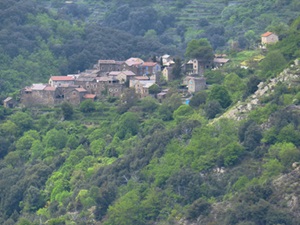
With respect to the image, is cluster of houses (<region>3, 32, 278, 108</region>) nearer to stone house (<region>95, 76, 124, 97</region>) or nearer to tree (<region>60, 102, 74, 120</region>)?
stone house (<region>95, 76, 124, 97</region>)

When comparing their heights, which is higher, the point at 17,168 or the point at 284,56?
the point at 284,56

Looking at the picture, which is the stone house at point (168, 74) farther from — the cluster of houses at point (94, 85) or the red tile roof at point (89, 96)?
the red tile roof at point (89, 96)

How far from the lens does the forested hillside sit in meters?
68.4

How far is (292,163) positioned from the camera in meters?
68.0

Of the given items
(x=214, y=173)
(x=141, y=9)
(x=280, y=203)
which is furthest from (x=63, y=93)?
(x=141, y=9)

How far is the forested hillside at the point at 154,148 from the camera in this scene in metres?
68.4

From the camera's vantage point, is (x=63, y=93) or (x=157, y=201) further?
(x=63, y=93)

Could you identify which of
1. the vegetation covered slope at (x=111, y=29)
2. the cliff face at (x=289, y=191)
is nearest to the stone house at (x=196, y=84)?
the vegetation covered slope at (x=111, y=29)

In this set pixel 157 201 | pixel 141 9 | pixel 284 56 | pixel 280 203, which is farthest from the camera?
pixel 141 9

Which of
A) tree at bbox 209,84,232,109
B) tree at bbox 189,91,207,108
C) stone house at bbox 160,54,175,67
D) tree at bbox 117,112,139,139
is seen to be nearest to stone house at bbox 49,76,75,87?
stone house at bbox 160,54,175,67

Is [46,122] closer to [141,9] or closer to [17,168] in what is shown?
[17,168]

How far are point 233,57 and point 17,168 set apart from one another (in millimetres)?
16796

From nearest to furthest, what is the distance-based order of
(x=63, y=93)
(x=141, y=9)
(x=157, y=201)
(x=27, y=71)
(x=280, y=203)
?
(x=280, y=203) → (x=157, y=201) → (x=63, y=93) → (x=27, y=71) → (x=141, y=9)

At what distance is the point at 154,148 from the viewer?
7538 cm
